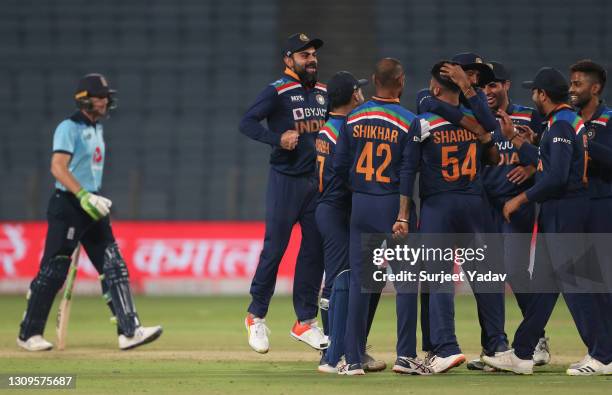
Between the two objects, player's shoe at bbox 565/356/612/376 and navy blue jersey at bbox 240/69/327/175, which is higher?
navy blue jersey at bbox 240/69/327/175

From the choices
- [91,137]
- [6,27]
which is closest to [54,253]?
[91,137]

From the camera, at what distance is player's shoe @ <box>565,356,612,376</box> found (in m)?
7.53

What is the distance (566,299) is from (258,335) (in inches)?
95.9

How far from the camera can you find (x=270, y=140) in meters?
8.62

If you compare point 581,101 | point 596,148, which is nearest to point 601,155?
point 596,148

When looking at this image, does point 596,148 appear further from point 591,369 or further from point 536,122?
point 591,369

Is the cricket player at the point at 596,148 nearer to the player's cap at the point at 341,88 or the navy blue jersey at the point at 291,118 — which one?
the player's cap at the point at 341,88

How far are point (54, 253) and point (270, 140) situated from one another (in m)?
2.37

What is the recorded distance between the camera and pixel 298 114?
8820mm

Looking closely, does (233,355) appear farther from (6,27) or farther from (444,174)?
(6,27)

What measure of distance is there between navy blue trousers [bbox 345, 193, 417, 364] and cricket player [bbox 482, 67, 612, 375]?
0.72 metres

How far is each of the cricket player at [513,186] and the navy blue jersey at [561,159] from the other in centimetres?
72

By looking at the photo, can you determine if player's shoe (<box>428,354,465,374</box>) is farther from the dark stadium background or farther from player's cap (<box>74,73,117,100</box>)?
the dark stadium background

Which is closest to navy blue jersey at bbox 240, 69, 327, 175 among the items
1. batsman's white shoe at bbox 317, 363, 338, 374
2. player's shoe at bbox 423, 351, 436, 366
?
batsman's white shoe at bbox 317, 363, 338, 374
